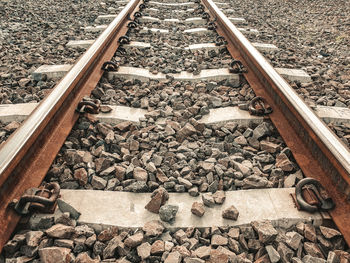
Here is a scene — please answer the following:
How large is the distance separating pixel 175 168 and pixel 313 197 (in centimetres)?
81

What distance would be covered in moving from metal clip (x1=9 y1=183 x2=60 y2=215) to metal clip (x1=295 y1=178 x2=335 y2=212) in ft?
4.27

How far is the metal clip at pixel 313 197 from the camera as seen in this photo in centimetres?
160

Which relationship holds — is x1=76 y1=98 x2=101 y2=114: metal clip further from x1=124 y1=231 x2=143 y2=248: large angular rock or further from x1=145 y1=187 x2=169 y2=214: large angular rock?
x1=124 y1=231 x2=143 y2=248: large angular rock

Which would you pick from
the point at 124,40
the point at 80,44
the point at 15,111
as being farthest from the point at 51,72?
the point at 124,40

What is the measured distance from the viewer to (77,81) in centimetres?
265

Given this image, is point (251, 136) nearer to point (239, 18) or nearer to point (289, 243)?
point (289, 243)

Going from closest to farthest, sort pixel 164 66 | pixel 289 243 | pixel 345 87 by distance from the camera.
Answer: pixel 289 243
pixel 345 87
pixel 164 66

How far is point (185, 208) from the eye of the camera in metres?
1.67

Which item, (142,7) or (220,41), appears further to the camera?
(142,7)

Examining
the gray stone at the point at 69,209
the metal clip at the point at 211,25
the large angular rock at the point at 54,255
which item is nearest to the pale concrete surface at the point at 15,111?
the gray stone at the point at 69,209

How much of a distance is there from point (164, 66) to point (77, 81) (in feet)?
3.84

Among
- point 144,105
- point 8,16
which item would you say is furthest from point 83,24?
point 144,105

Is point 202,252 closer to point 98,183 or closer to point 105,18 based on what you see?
point 98,183

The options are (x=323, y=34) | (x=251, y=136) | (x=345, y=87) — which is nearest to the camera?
(x=251, y=136)
